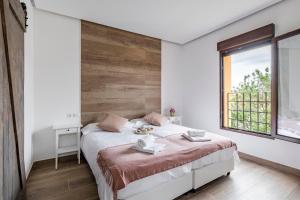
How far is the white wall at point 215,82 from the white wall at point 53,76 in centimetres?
292

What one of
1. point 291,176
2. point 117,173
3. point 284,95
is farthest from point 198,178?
point 284,95

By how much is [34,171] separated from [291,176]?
13.3 ft

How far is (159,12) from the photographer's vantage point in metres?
2.79

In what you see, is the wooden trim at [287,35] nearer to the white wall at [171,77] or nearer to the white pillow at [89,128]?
the white wall at [171,77]

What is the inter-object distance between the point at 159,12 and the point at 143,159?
8.47 ft

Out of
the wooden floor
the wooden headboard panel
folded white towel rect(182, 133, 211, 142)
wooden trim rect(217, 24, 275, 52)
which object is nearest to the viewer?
the wooden floor

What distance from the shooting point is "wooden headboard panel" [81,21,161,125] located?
10.3 feet

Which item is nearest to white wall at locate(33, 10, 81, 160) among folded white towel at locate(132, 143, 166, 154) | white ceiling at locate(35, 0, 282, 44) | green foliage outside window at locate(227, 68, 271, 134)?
white ceiling at locate(35, 0, 282, 44)

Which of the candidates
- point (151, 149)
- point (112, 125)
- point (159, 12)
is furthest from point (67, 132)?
point (159, 12)

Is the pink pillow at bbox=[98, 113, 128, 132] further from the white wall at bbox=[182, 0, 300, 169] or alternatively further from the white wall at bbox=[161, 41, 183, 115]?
the white wall at bbox=[182, 0, 300, 169]

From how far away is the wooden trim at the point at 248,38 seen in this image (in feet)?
8.49

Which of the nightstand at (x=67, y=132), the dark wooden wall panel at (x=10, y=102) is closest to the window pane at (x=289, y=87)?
the nightstand at (x=67, y=132)

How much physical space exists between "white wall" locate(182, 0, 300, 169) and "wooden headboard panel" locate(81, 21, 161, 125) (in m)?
0.95

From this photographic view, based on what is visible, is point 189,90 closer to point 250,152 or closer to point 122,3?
point 250,152
